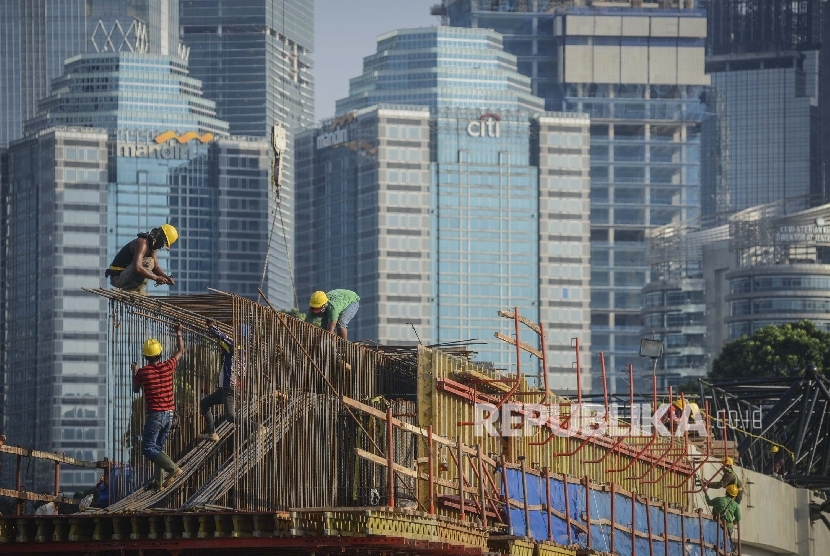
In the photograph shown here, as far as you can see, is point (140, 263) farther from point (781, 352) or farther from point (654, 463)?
point (781, 352)

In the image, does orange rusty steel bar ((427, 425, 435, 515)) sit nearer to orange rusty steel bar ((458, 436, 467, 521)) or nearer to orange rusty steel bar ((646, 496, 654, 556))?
orange rusty steel bar ((458, 436, 467, 521))

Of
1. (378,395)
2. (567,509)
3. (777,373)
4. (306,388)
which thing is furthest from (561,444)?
(777,373)

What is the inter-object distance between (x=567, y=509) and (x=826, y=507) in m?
23.2

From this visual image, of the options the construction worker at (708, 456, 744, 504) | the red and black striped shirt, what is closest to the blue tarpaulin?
the construction worker at (708, 456, 744, 504)

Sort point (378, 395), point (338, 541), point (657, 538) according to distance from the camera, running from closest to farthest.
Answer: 1. point (338, 541)
2. point (378, 395)
3. point (657, 538)

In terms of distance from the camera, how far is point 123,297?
123 ft

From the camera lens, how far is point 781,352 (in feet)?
488

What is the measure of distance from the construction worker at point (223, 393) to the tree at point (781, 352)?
10805 cm

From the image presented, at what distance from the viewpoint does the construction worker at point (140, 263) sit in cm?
3678

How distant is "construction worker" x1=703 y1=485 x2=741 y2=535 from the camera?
56.6 meters

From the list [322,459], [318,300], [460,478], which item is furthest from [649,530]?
[322,459]

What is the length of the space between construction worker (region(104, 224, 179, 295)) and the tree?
109556 mm

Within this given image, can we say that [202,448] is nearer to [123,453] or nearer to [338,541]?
[123,453]

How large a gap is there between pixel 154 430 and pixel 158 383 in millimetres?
781
